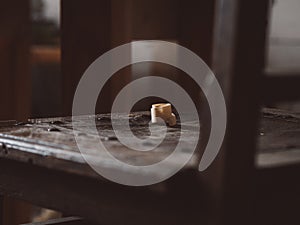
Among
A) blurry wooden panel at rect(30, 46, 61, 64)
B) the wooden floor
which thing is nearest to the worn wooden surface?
the wooden floor

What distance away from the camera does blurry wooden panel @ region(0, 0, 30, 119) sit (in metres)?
2.11

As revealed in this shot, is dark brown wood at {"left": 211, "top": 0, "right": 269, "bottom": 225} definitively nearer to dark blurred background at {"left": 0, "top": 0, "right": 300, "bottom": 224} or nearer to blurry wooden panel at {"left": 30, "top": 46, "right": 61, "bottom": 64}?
dark blurred background at {"left": 0, "top": 0, "right": 300, "bottom": 224}

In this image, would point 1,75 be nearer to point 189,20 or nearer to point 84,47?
point 84,47

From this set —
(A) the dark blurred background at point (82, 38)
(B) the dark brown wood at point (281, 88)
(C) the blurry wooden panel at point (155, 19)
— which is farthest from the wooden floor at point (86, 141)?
(C) the blurry wooden panel at point (155, 19)

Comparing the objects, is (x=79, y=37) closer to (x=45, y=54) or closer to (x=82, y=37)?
(x=82, y=37)

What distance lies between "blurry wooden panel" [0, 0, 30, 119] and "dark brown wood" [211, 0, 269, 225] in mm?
1416

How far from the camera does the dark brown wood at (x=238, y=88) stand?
0.79m

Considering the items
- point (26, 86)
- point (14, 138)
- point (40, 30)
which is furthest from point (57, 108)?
point (14, 138)

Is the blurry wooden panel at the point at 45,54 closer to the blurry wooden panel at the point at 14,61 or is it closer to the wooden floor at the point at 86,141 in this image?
the blurry wooden panel at the point at 14,61

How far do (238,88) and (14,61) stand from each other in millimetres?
1477

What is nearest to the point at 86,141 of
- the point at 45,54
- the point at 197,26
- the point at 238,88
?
the point at 238,88

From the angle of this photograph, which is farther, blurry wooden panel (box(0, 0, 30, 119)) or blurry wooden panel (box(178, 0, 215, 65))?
blurry wooden panel (box(178, 0, 215, 65))

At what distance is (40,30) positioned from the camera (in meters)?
2.53

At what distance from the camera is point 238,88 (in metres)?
0.80
